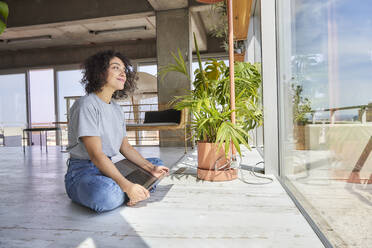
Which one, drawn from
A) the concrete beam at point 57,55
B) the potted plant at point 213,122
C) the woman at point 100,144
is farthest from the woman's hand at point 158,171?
the concrete beam at point 57,55

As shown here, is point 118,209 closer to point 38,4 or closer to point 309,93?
point 309,93

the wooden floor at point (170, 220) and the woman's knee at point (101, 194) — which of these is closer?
the wooden floor at point (170, 220)

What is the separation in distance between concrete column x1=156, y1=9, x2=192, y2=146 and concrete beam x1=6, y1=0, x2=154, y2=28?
427 millimetres

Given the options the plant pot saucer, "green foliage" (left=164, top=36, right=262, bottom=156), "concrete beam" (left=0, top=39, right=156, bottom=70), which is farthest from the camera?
"concrete beam" (left=0, top=39, right=156, bottom=70)

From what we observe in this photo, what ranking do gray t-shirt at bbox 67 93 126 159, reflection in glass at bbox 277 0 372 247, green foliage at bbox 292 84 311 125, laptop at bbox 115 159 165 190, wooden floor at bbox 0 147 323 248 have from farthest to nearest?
laptop at bbox 115 159 165 190
gray t-shirt at bbox 67 93 126 159
green foliage at bbox 292 84 311 125
wooden floor at bbox 0 147 323 248
reflection in glass at bbox 277 0 372 247

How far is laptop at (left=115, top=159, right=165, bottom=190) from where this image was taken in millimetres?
1562

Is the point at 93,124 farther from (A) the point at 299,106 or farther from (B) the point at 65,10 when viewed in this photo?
(B) the point at 65,10

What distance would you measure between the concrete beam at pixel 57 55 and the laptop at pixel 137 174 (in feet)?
21.9

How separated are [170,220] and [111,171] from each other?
0.39 m

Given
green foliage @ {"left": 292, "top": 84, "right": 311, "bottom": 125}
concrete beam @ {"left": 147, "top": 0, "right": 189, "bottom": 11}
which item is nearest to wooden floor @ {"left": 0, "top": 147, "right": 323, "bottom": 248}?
green foliage @ {"left": 292, "top": 84, "right": 311, "bottom": 125}

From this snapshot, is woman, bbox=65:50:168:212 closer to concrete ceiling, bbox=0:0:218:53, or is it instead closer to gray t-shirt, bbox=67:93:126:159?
gray t-shirt, bbox=67:93:126:159

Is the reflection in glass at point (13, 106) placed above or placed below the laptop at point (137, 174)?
above

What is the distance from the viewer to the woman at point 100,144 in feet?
4.50

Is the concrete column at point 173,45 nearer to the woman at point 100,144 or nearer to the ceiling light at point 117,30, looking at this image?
the ceiling light at point 117,30
